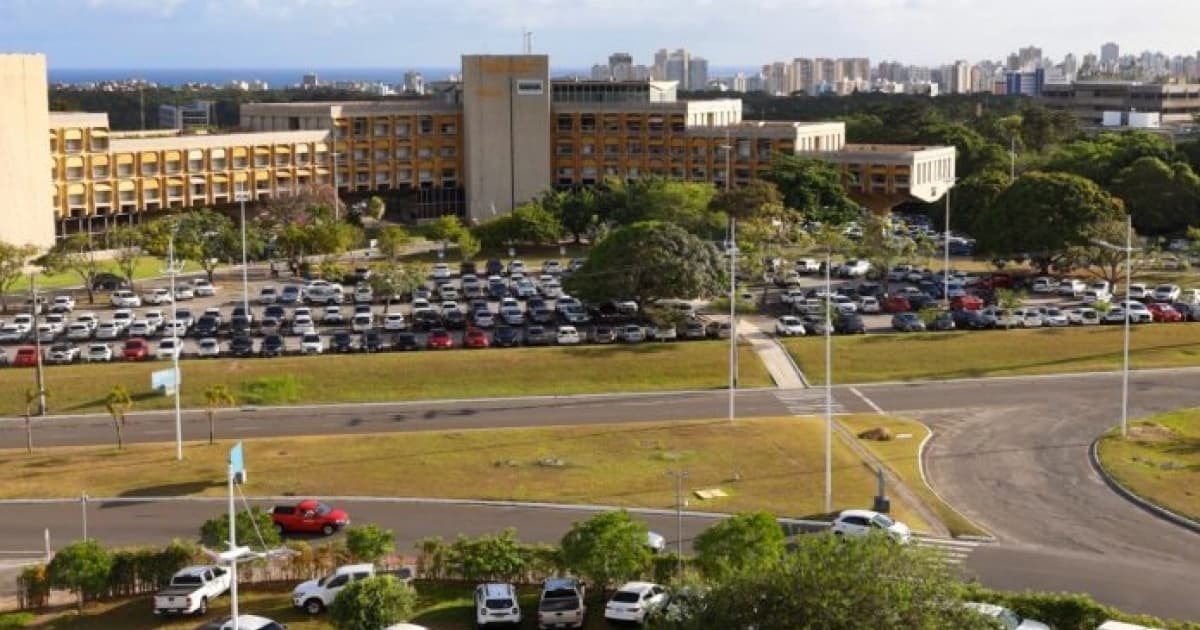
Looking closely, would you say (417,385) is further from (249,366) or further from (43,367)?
(43,367)

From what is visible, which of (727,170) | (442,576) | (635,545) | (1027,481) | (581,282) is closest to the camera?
(635,545)


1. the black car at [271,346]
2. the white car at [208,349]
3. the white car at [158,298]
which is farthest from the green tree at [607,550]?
the white car at [158,298]

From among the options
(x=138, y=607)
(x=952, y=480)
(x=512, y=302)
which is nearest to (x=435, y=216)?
(x=512, y=302)

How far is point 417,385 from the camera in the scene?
2739 inches

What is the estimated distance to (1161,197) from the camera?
4518 inches

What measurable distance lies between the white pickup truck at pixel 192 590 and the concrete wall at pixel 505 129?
3866 inches

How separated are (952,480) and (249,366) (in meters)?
36.3

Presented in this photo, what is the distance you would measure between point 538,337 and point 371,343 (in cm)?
904

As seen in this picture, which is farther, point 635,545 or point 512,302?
point 512,302

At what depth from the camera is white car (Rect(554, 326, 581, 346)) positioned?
7738 centimetres

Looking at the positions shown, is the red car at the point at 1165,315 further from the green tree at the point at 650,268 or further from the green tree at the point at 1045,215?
the green tree at the point at 650,268

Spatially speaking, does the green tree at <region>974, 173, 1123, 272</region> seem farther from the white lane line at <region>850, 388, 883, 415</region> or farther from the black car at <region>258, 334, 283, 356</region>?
the black car at <region>258, 334, 283, 356</region>

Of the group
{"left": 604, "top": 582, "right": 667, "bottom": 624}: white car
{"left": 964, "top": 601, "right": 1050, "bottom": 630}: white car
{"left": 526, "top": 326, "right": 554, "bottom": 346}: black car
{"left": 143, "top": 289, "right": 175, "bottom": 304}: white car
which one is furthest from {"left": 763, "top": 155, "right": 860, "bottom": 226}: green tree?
{"left": 964, "top": 601, "right": 1050, "bottom": 630}: white car

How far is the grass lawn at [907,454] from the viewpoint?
153 ft
